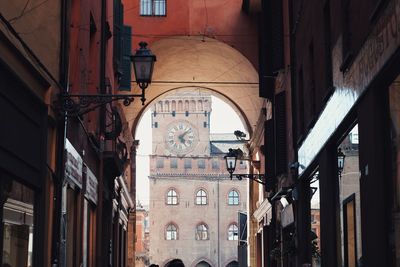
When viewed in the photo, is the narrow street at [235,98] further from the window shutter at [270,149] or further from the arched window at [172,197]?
the arched window at [172,197]

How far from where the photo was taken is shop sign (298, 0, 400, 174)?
7.90 meters

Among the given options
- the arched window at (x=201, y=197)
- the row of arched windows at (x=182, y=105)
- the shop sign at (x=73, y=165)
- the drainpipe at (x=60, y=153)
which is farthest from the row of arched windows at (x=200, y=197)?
the drainpipe at (x=60, y=153)

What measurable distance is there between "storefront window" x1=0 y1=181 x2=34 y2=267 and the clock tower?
86.0 meters

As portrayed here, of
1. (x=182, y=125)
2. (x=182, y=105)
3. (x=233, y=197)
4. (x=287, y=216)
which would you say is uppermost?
(x=182, y=105)

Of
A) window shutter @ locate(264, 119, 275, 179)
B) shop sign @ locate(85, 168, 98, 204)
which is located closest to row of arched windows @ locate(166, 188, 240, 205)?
window shutter @ locate(264, 119, 275, 179)

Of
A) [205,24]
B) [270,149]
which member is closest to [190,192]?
[205,24]

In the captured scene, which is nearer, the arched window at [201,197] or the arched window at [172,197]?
the arched window at [172,197]

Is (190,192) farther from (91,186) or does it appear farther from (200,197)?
(91,186)

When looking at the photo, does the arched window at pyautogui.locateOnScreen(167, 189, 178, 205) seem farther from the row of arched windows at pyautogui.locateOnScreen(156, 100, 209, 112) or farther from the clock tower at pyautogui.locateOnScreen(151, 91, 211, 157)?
the row of arched windows at pyautogui.locateOnScreen(156, 100, 209, 112)

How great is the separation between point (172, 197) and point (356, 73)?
3252 inches

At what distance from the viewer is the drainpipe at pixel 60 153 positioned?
1119cm

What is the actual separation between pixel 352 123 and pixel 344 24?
1.31m

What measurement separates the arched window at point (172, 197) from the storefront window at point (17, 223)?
8184cm

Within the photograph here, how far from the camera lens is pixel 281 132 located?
2130 centimetres
